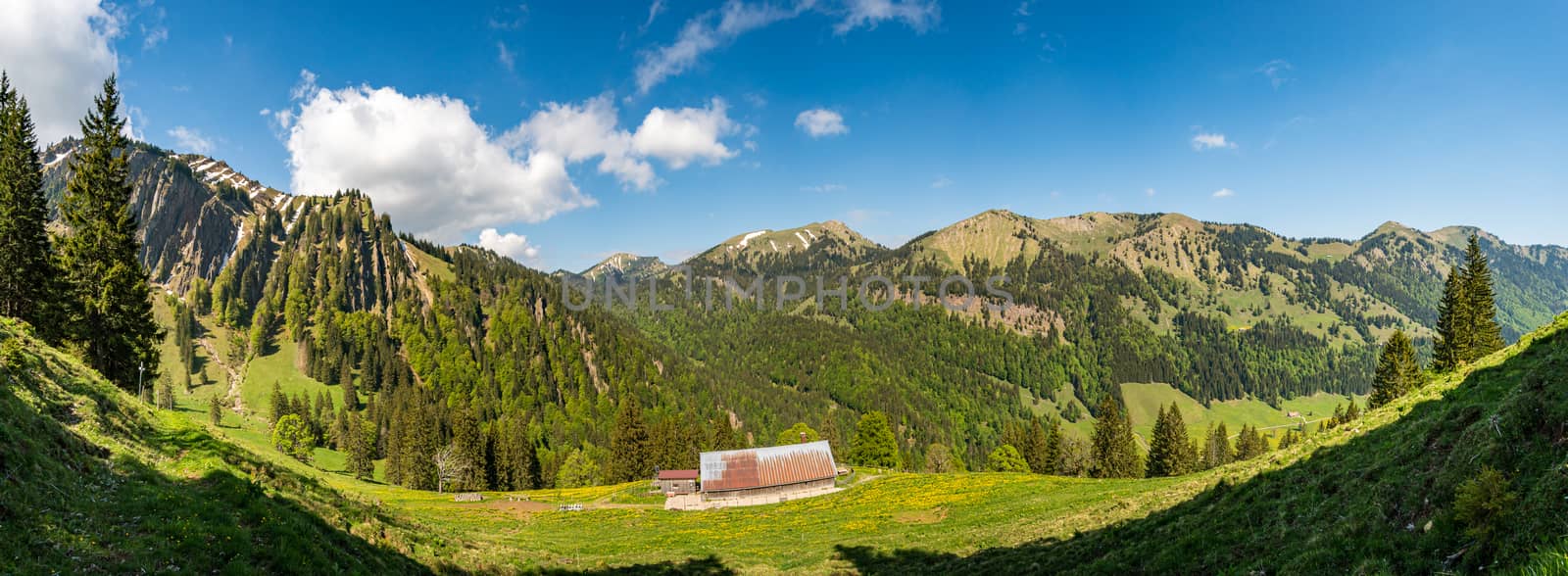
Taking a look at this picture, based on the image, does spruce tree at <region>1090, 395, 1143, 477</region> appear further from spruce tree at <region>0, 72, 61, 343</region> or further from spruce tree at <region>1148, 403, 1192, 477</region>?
spruce tree at <region>0, 72, 61, 343</region>

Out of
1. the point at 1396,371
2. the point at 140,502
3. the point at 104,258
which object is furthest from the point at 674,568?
the point at 1396,371

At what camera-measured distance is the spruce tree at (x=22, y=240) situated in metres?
38.5

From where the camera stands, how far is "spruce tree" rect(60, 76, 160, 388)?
41.1 metres

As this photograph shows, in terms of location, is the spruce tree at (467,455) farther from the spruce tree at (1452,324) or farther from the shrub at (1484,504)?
the spruce tree at (1452,324)

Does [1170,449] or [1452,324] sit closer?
[1452,324]

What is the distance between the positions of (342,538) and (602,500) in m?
54.8

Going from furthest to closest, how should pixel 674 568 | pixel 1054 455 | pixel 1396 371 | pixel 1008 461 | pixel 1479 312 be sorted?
pixel 1008 461
pixel 1054 455
pixel 1396 371
pixel 1479 312
pixel 674 568

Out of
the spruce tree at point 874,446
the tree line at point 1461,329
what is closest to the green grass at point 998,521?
the tree line at point 1461,329

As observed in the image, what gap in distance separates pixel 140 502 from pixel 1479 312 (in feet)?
319

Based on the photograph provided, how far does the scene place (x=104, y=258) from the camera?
138 ft

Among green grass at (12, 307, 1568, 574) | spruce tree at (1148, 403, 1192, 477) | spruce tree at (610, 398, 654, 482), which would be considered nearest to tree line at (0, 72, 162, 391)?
green grass at (12, 307, 1568, 574)

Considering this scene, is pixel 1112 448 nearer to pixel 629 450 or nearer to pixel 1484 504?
pixel 629 450

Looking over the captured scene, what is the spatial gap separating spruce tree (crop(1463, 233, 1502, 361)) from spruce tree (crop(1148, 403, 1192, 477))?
2687cm

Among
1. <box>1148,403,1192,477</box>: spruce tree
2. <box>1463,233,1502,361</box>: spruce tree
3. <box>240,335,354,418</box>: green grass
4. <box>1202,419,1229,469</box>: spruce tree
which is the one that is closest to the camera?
<box>1463,233,1502,361</box>: spruce tree
